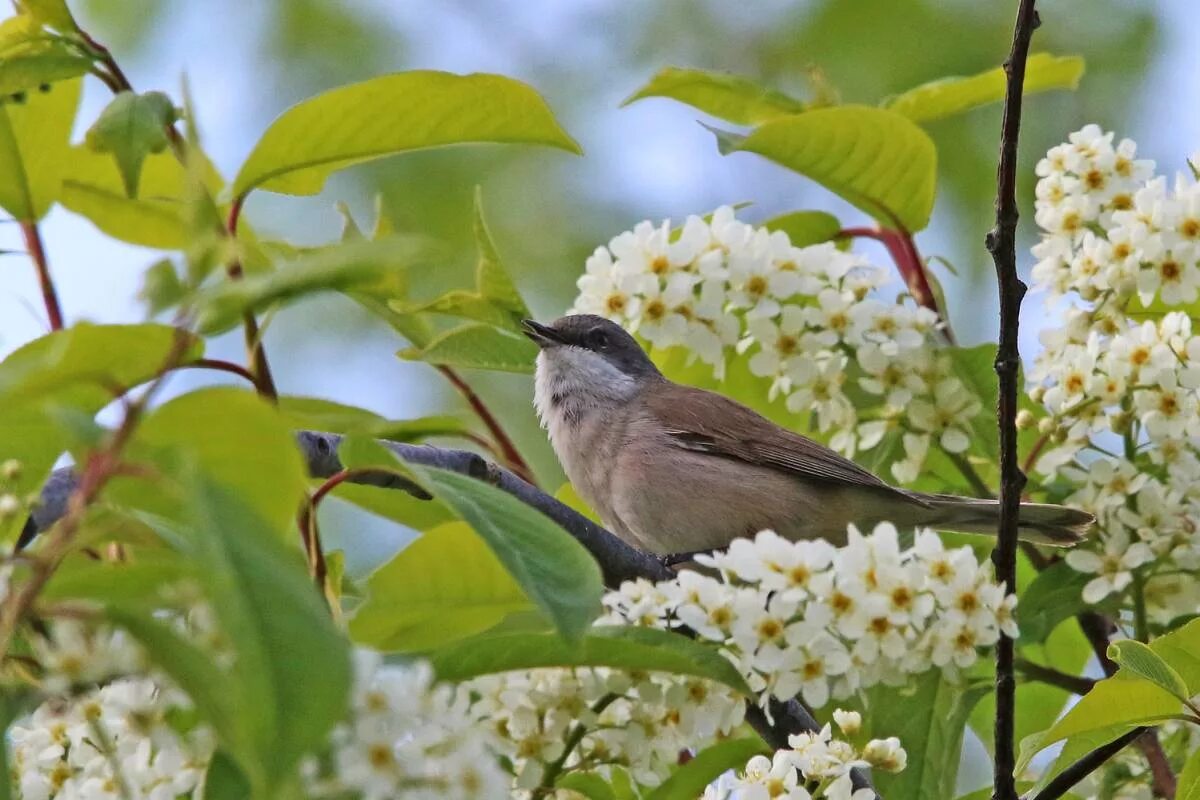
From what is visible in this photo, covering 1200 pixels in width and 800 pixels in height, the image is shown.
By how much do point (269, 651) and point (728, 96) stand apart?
335 centimetres

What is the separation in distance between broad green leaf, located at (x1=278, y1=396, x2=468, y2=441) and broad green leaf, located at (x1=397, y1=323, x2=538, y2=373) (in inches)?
8.4

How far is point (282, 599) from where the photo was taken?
134cm

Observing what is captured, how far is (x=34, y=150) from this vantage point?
354cm

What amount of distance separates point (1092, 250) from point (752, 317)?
921 mm

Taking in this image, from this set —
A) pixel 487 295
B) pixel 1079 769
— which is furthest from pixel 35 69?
pixel 1079 769

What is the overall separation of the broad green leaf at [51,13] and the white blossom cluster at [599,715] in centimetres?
165

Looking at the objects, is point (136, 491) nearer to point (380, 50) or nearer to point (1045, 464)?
point (1045, 464)

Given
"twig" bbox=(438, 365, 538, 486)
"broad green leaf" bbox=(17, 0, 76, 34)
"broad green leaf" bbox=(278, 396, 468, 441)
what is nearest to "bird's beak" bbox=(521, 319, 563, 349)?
"twig" bbox=(438, 365, 538, 486)

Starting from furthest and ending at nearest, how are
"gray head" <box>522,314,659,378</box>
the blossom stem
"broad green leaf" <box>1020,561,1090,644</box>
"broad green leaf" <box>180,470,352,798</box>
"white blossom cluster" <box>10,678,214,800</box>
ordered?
1. "gray head" <box>522,314,659,378</box>
2. "broad green leaf" <box>1020,561,1090,644</box>
3. the blossom stem
4. "white blossom cluster" <box>10,678,214,800</box>
5. "broad green leaf" <box>180,470,352,798</box>

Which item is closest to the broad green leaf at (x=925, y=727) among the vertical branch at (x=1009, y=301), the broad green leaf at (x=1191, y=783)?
the vertical branch at (x=1009, y=301)

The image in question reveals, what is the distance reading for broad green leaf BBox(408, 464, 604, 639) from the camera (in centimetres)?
182

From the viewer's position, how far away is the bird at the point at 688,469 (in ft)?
17.6

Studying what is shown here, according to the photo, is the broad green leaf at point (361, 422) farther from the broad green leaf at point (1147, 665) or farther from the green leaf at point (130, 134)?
the broad green leaf at point (1147, 665)

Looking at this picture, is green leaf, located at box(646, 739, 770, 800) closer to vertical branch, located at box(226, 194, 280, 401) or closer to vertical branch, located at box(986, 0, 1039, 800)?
vertical branch, located at box(986, 0, 1039, 800)
